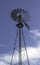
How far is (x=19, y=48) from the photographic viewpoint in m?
68.6

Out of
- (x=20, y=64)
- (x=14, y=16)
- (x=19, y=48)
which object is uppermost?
(x=14, y=16)

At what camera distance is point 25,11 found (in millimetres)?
74500

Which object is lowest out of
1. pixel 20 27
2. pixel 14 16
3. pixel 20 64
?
pixel 20 64

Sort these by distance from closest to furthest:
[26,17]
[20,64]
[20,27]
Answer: [20,64], [20,27], [26,17]

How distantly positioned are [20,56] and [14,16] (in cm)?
1324

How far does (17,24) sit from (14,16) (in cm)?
426

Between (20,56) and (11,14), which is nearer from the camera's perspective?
(20,56)

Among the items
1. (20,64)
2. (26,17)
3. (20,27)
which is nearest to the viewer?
(20,64)

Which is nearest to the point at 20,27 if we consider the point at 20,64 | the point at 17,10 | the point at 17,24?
the point at 17,24

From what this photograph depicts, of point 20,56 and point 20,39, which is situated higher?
point 20,39

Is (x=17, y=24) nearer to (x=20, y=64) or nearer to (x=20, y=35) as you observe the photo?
→ (x=20, y=35)

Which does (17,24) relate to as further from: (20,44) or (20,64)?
(20,64)

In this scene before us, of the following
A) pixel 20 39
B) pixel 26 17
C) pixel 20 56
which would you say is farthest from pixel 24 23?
pixel 20 56

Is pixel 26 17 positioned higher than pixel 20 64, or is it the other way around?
pixel 26 17
